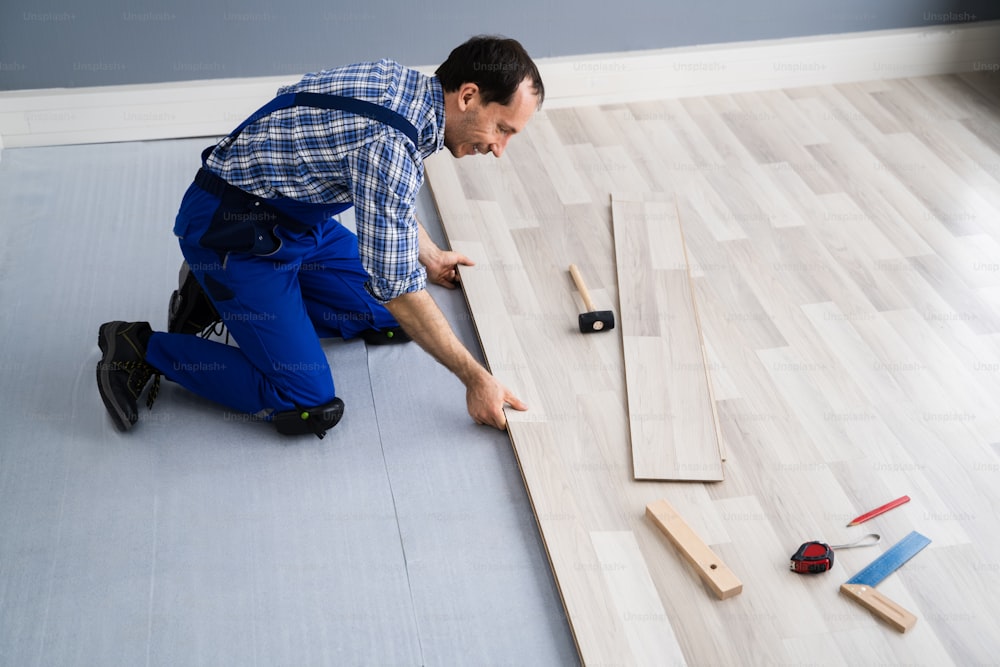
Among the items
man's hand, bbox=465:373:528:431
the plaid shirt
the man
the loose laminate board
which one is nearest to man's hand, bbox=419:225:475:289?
the man

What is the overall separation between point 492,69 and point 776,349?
1.40 m

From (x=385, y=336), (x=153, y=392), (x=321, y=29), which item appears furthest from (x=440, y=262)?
(x=321, y=29)

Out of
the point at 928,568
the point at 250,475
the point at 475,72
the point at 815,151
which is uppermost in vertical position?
the point at 475,72

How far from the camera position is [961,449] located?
293 centimetres

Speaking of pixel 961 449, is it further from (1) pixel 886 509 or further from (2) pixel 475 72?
(2) pixel 475 72

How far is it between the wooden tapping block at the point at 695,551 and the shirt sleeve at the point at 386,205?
917 mm

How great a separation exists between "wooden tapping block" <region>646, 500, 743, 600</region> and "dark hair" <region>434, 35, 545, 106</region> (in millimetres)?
1140

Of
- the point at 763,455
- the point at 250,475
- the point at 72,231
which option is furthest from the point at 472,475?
the point at 72,231

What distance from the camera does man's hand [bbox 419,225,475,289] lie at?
3.50 meters

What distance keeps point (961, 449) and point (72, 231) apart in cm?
Answer: 314

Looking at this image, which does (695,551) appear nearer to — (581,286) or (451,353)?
(451,353)

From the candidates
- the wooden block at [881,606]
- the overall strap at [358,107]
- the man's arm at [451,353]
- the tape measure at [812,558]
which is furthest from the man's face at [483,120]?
the wooden block at [881,606]

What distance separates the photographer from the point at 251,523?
2725 mm

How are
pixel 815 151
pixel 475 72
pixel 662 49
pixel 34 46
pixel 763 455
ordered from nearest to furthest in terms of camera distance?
1. pixel 475 72
2. pixel 763 455
3. pixel 34 46
4. pixel 815 151
5. pixel 662 49
